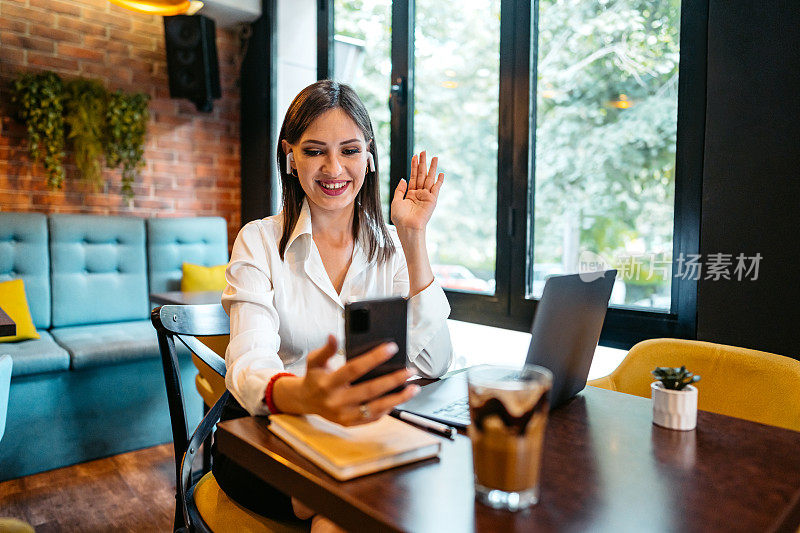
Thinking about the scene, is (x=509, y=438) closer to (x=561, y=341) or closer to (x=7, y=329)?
(x=561, y=341)

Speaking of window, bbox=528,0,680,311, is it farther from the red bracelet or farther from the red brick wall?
the red brick wall

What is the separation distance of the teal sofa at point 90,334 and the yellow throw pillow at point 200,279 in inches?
4.1

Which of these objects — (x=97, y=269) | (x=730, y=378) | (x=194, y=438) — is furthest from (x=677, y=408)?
(x=97, y=269)

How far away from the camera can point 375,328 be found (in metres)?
0.76

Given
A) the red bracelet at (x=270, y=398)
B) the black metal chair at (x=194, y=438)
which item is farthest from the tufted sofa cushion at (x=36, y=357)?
the red bracelet at (x=270, y=398)

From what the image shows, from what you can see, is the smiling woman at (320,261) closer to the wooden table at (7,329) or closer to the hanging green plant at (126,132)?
the wooden table at (7,329)

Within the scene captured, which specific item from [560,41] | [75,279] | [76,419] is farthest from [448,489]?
[75,279]

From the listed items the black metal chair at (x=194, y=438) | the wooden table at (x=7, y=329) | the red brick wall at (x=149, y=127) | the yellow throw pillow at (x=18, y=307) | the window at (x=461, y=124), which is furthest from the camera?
the red brick wall at (x=149, y=127)

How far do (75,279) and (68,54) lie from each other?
141cm

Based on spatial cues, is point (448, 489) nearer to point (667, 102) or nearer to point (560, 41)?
point (667, 102)

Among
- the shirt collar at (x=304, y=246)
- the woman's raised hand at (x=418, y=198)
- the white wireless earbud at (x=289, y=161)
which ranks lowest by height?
the shirt collar at (x=304, y=246)

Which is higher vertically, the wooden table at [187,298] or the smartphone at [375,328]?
the smartphone at [375,328]

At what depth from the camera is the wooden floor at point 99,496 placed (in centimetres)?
211

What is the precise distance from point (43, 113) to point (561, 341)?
345 cm
